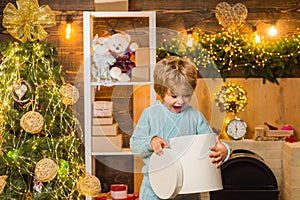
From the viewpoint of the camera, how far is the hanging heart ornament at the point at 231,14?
433cm

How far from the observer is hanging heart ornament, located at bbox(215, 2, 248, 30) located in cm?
433

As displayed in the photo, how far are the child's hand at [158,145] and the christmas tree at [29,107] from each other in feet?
2.79

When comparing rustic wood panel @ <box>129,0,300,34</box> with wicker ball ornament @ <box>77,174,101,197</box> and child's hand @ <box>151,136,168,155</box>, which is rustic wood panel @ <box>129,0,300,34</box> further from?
child's hand @ <box>151,136,168,155</box>

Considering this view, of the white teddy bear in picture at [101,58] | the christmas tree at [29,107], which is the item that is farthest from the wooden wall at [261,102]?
the christmas tree at [29,107]

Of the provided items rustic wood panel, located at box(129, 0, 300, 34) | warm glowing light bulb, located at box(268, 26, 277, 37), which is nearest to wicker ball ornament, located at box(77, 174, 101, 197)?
rustic wood panel, located at box(129, 0, 300, 34)

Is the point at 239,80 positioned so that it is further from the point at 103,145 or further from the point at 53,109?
the point at 53,109

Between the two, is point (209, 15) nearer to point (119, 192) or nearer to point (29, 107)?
point (119, 192)

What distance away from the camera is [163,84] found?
267cm

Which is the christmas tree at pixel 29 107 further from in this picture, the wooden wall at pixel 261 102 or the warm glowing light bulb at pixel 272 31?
the warm glowing light bulb at pixel 272 31

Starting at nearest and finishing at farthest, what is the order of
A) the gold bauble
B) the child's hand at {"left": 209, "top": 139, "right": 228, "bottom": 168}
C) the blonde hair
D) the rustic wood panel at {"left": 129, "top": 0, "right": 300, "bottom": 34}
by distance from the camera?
the child's hand at {"left": 209, "top": 139, "right": 228, "bottom": 168} < the blonde hair < the gold bauble < the rustic wood panel at {"left": 129, "top": 0, "right": 300, "bottom": 34}

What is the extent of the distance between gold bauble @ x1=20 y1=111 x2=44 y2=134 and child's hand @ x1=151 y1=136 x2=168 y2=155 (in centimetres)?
86

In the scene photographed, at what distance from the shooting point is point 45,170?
10.2ft

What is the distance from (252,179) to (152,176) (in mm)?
1572

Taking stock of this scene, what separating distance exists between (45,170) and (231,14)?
6.19ft
